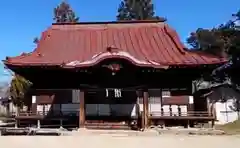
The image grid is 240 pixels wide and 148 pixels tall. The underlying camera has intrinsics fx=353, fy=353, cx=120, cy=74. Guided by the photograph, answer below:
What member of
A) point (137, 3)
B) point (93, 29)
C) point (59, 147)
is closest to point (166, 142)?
point (59, 147)

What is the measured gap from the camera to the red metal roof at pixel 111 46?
1638 centimetres

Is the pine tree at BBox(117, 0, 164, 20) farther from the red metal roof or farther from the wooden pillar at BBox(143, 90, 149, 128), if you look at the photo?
Answer: the wooden pillar at BBox(143, 90, 149, 128)

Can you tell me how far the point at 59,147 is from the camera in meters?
9.84

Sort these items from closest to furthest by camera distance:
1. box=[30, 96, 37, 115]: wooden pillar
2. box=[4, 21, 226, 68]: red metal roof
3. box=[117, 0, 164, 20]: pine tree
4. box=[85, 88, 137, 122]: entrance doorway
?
box=[4, 21, 226, 68]: red metal roof, box=[85, 88, 137, 122]: entrance doorway, box=[30, 96, 37, 115]: wooden pillar, box=[117, 0, 164, 20]: pine tree

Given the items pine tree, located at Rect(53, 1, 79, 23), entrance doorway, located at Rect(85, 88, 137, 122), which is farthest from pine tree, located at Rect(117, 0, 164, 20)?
entrance doorway, located at Rect(85, 88, 137, 122)

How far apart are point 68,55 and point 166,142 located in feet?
29.2

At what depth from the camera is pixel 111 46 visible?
58.0 ft

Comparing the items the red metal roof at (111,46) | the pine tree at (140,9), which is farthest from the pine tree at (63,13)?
the red metal roof at (111,46)

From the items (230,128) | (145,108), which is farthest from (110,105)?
(230,128)

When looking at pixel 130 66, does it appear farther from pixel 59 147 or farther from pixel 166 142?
pixel 59 147

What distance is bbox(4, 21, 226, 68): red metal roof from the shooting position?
16.4 m

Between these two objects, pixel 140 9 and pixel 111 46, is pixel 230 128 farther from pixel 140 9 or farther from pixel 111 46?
pixel 140 9

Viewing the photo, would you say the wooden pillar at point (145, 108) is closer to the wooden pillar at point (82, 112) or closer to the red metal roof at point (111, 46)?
the red metal roof at point (111, 46)

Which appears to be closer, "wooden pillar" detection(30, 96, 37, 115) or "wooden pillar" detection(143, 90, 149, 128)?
"wooden pillar" detection(143, 90, 149, 128)
